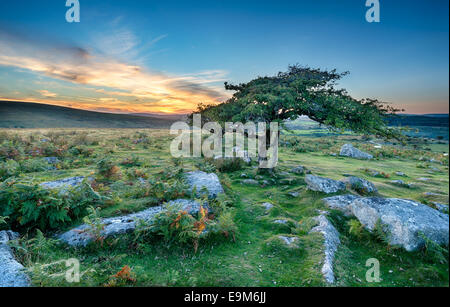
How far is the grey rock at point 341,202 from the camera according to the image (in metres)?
8.01

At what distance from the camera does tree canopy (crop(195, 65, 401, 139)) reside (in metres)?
10.3

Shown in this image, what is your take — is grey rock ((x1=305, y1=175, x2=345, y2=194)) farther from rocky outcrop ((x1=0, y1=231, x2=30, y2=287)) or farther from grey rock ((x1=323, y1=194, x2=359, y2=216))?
rocky outcrop ((x1=0, y1=231, x2=30, y2=287))

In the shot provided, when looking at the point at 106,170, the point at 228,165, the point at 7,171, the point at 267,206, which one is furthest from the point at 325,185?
the point at 7,171

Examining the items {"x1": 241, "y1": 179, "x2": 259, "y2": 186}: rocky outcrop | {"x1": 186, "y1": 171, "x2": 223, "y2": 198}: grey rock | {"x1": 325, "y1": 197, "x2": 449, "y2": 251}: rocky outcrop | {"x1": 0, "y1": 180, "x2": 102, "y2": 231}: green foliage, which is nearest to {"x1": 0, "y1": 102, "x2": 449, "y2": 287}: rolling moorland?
{"x1": 0, "y1": 180, "x2": 102, "y2": 231}: green foliage

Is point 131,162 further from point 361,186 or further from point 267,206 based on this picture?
point 361,186

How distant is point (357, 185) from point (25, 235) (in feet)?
44.8

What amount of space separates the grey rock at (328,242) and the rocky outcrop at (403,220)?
1.05 metres

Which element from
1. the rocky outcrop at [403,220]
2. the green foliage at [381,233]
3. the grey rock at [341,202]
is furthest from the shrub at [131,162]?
the green foliage at [381,233]

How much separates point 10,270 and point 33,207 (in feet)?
8.42

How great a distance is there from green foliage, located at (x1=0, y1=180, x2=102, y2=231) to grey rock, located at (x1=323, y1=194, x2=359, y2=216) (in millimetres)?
9883

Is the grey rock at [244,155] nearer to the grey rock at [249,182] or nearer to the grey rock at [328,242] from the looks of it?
the grey rock at [249,182]
